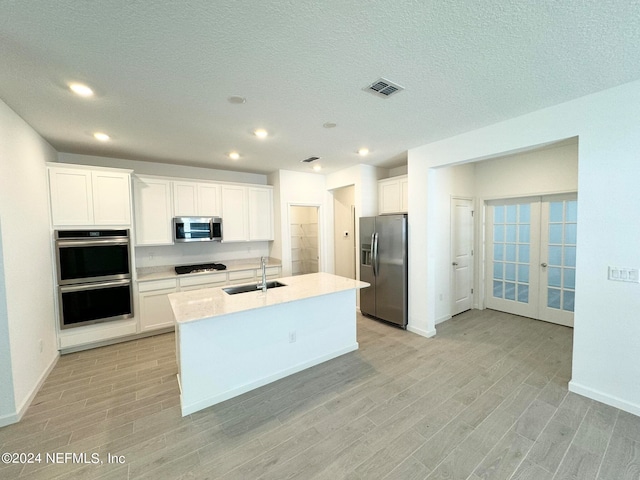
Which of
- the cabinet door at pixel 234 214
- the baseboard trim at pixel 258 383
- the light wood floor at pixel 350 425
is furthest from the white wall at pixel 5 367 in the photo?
the cabinet door at pixel 234 214

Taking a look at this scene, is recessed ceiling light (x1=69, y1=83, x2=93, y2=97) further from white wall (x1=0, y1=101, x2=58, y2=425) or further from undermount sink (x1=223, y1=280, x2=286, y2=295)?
undermount sink (x1=223, y1=280, x2=286, y2=295)

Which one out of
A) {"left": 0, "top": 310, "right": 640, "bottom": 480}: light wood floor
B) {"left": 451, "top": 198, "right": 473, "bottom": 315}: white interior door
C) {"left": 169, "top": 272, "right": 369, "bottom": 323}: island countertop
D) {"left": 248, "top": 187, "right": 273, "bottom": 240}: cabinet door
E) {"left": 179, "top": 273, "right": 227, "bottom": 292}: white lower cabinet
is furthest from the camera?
{"left": 248, "top": 187, "right": 273, "bottom": 240}: cabinet door

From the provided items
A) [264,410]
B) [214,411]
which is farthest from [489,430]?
[214,411]

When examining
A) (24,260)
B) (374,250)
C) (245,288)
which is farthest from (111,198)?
(374,250)

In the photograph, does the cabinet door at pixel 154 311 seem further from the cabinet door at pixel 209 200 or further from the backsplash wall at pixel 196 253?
the cabinet door at pixel 209 200

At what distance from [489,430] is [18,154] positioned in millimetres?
4764

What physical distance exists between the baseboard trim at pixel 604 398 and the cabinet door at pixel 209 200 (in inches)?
199

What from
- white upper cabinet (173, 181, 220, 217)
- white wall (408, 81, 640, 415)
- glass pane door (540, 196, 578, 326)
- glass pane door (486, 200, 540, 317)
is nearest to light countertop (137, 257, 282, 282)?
white upper cabinet (173, 181, 220, 217)

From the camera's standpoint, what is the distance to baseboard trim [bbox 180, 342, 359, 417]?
2.29m

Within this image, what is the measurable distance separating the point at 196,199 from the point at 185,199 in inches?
6.6

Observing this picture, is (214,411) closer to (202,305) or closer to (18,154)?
(202,305)

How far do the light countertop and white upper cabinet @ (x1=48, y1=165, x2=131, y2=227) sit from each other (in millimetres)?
875

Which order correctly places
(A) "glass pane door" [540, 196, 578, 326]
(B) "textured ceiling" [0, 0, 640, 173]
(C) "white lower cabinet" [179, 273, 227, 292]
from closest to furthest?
(B) "textured ceiling" [0, 0, 640, 173] → (A) "glass pane door" [540, 196, 578, 326] → (C) "white lower cabinet" [179, 273, 227, 292]

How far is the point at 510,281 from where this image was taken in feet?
14.9
